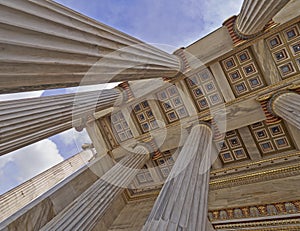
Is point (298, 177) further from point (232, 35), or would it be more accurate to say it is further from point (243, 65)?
point (232, 35)

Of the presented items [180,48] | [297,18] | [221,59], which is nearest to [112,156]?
[180,48]

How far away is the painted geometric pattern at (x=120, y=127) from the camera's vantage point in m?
8.09

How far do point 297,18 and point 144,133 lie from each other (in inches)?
227

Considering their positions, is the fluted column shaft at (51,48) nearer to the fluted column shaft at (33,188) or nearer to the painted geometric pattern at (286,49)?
the painted geometric pattern at (286,49)

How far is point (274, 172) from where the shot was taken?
532cm

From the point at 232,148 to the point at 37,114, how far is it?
18.9 ft

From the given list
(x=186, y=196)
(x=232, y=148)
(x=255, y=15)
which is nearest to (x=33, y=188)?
(x=186, y=196)

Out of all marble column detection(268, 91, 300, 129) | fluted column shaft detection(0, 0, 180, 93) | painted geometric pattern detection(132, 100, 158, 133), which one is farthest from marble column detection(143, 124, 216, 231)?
painted geometric pattern detection(132, 100, 158, 133)

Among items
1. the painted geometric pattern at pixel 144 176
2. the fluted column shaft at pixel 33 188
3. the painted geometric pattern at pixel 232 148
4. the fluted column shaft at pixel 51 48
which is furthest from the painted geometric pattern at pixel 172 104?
the fluted column shaft at pixel 33 188

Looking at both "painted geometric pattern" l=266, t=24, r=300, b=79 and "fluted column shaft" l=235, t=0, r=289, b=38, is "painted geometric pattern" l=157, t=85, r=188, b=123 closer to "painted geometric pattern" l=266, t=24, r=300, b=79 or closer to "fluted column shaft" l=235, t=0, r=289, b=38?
"fluted column shaft" l=235, t=0, r=289, b=38

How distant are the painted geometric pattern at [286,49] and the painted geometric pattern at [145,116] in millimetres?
4319

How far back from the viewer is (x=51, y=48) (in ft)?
6.88

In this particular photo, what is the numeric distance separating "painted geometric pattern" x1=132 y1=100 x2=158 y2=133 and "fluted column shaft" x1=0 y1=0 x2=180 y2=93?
399 cm

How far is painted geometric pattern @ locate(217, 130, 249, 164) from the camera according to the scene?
666cm
